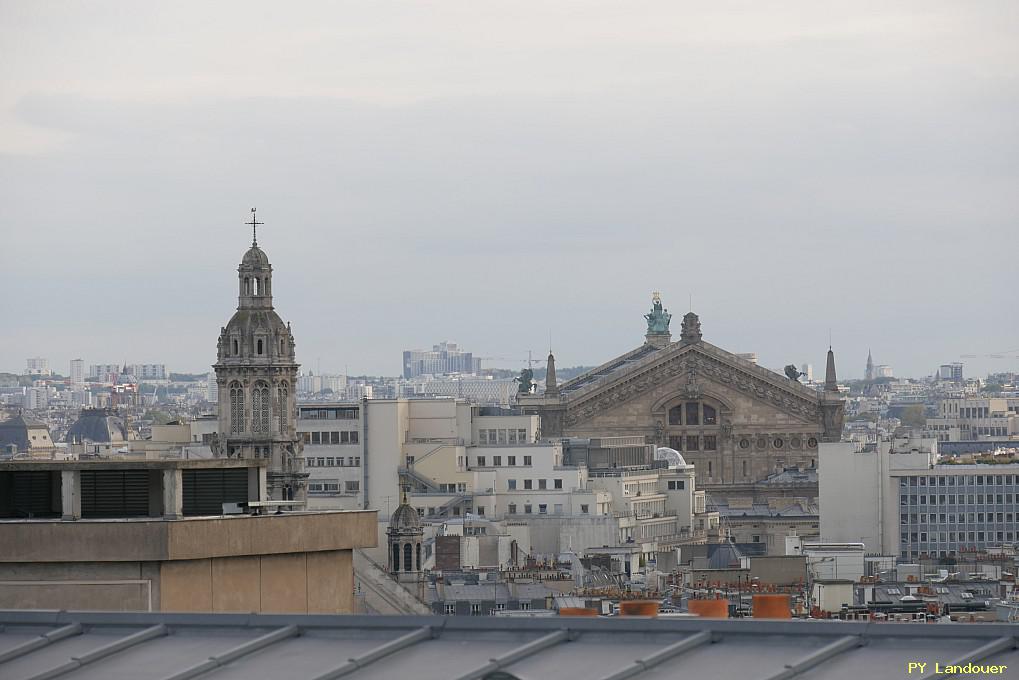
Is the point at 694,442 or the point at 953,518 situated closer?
the point at 953,518

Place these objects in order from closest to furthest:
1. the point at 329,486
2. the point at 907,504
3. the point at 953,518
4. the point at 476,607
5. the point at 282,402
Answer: the point at 476,607 → the point at 282,402 → the point at 907,504 → the point at 953,518 → the point at 329,486

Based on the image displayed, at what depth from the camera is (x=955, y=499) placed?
452 ft

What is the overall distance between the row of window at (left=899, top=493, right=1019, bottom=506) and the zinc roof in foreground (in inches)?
4389

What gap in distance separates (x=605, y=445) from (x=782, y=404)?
Answer: 19.6 meters

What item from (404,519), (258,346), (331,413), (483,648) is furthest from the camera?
(331,413)

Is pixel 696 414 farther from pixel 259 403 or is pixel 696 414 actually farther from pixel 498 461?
pixel 259 403

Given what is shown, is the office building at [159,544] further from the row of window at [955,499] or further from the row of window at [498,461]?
the row of window at [498,461]

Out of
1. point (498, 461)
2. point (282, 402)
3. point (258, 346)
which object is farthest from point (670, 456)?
point (282, 402)

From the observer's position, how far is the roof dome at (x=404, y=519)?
361 feet

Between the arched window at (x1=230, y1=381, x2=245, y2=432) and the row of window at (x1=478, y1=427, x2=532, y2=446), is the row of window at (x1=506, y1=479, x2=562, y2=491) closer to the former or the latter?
the row of window at (x1=478, y1=427, x2=532, y2=446)

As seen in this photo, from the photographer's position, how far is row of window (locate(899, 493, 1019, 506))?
136 metres

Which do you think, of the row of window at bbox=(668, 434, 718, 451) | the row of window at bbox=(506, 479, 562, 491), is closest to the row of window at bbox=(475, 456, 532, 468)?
the row of window at bbox=(506, 479, 562, 491)

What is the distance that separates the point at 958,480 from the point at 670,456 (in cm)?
3194

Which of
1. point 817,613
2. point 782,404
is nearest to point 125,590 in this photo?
point 817,613
